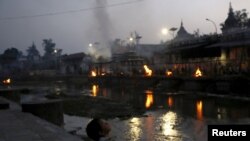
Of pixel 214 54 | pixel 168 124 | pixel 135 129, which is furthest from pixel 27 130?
pixel 214 54

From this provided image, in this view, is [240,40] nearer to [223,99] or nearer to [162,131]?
[223,99]

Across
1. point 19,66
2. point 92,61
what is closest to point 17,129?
point 92,61

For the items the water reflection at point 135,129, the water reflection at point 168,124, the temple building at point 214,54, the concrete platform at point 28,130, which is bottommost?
the water reflection at point 168,124

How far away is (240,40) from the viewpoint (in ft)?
152

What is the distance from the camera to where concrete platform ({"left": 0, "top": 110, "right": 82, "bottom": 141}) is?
9680 millimetres

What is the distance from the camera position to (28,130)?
1091 centimetres

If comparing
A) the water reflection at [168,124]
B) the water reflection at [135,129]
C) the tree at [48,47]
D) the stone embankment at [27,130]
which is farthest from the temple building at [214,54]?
the tree at [48,47]

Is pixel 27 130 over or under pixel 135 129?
over

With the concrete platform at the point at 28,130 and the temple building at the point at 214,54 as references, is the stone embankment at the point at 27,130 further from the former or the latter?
the temple building at the point at 214,54

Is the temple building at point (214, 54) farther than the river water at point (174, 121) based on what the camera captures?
Yes

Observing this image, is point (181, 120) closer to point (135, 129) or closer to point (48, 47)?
point (135, 129)

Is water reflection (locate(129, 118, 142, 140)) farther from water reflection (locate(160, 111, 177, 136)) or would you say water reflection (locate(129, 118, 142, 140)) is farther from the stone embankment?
the stone embankment

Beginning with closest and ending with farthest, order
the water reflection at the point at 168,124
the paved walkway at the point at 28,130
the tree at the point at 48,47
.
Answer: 1. the paved walkway at the point at 28,130
2. the water reflection at the point at 168,124
3. the tree at the point at 48,47

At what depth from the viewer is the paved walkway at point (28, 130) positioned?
381 inches
